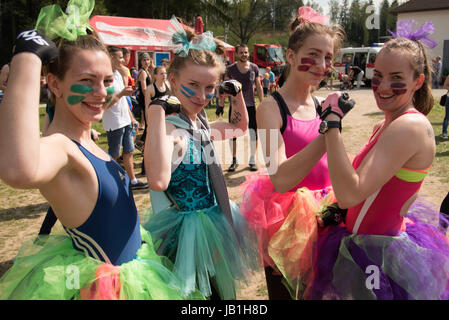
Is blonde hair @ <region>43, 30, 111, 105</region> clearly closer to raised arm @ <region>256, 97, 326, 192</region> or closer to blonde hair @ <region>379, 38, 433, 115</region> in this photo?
raised arm @ <region>256, 97, 326, 192</region>

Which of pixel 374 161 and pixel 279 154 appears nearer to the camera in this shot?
pixel 374 161

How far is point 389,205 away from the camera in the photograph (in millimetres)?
1908

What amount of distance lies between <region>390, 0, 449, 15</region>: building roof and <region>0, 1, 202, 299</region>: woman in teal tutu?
4153 cm

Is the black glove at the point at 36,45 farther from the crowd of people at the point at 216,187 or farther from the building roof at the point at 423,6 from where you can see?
the building roof at the point at 423,6

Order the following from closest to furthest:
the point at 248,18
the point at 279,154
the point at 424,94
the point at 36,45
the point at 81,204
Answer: the point at 36,45 → the point at 81,204 → the point at 424,94 → the point at 279,154 → the point at 248,18

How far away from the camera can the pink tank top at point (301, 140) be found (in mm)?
2387

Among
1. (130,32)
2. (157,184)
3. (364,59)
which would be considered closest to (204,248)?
(157,184)

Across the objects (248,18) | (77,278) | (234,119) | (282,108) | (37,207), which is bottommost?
(37,207)

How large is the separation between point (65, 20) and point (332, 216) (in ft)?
5.78

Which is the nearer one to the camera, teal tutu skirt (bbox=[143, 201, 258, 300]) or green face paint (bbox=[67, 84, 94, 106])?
green face paint (bbox=[67, 84, 94, 106])

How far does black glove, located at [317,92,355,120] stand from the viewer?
71.2 inches

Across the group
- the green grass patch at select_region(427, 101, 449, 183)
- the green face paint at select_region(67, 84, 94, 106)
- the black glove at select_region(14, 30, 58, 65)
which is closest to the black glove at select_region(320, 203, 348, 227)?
the green face paint at select_region(67, 84, 94, 106)

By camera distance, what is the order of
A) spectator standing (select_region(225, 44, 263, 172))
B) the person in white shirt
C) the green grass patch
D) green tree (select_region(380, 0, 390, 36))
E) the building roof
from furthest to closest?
green tree (select_region(380, 0, 390, 36)) < the building roof < spectator standing (select_region(225, 44, 263, 172)) < the green grass patch < the person in white shirt

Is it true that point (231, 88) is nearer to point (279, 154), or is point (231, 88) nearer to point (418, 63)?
point (279, 154)
